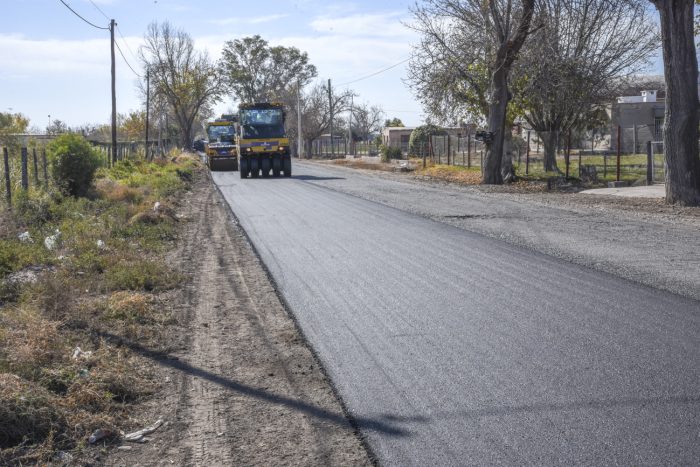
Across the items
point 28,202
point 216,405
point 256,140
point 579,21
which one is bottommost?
point 216,405

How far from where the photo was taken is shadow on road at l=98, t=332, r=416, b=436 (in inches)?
207

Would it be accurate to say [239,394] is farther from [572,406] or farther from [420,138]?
[420,138]

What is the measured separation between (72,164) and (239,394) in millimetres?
17623

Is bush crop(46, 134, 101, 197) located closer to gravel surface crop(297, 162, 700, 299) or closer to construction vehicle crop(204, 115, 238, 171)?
gravel surface crop(297, 162, 700, 299)

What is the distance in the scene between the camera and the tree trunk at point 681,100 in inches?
769

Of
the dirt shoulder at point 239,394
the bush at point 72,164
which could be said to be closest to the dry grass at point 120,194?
the bush at point 72,164

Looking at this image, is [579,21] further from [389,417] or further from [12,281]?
[389,417]

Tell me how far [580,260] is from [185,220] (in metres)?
10.7

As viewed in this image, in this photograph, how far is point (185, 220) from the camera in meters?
19.1

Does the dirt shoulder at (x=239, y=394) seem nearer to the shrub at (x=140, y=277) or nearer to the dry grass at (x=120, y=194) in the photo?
the shrub at (x=140, y=277)

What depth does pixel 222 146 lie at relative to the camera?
46.6m

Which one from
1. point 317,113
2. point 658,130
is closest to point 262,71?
point 317,113

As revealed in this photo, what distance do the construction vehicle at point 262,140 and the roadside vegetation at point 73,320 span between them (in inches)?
800

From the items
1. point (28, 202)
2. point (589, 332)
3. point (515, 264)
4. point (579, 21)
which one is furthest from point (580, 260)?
point (579, 21)
